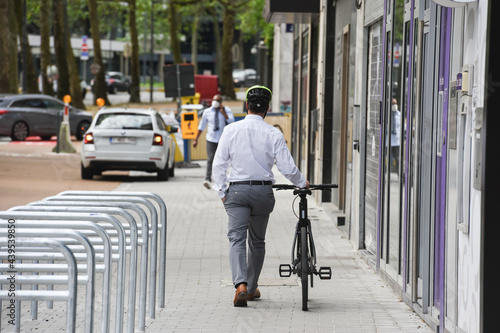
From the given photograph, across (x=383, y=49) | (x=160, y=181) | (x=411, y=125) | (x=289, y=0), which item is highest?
(x=289, y=0)

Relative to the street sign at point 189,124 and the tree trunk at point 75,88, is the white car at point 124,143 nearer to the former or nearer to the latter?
the street sign at point 189,124

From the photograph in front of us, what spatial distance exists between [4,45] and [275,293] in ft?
101

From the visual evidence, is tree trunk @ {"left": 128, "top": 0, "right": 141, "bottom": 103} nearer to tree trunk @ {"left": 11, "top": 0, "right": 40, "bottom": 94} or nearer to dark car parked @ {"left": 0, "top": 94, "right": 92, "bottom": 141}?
tree trunk @ {"left": 11, "top": 0, "right": 40, "bottom": 94}

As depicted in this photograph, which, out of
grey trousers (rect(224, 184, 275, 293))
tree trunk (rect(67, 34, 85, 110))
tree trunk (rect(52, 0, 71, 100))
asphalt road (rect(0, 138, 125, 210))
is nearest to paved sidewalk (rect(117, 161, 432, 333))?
grey trousers (rect(224, 184, 275, 293))

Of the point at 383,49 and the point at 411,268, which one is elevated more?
the point at 383,49

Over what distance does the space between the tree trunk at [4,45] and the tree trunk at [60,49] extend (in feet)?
26.4

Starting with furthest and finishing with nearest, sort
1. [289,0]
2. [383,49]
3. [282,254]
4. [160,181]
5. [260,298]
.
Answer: [160,181] < [289,0] < [282,254] < [383,49] < [260,298]

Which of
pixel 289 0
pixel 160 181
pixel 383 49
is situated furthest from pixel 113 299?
pixel 160 181

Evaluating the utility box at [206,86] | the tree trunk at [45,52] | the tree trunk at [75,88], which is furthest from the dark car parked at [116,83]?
the tree trunk at [75,88]

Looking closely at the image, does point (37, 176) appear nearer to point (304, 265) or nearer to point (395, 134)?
point (395, 134)

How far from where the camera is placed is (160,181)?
2184 centimetres

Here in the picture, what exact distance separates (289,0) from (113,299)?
9.23 metres

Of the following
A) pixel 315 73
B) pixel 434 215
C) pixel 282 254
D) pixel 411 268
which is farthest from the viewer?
pixel 315 73

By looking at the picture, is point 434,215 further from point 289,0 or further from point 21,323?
→ point 289,0
